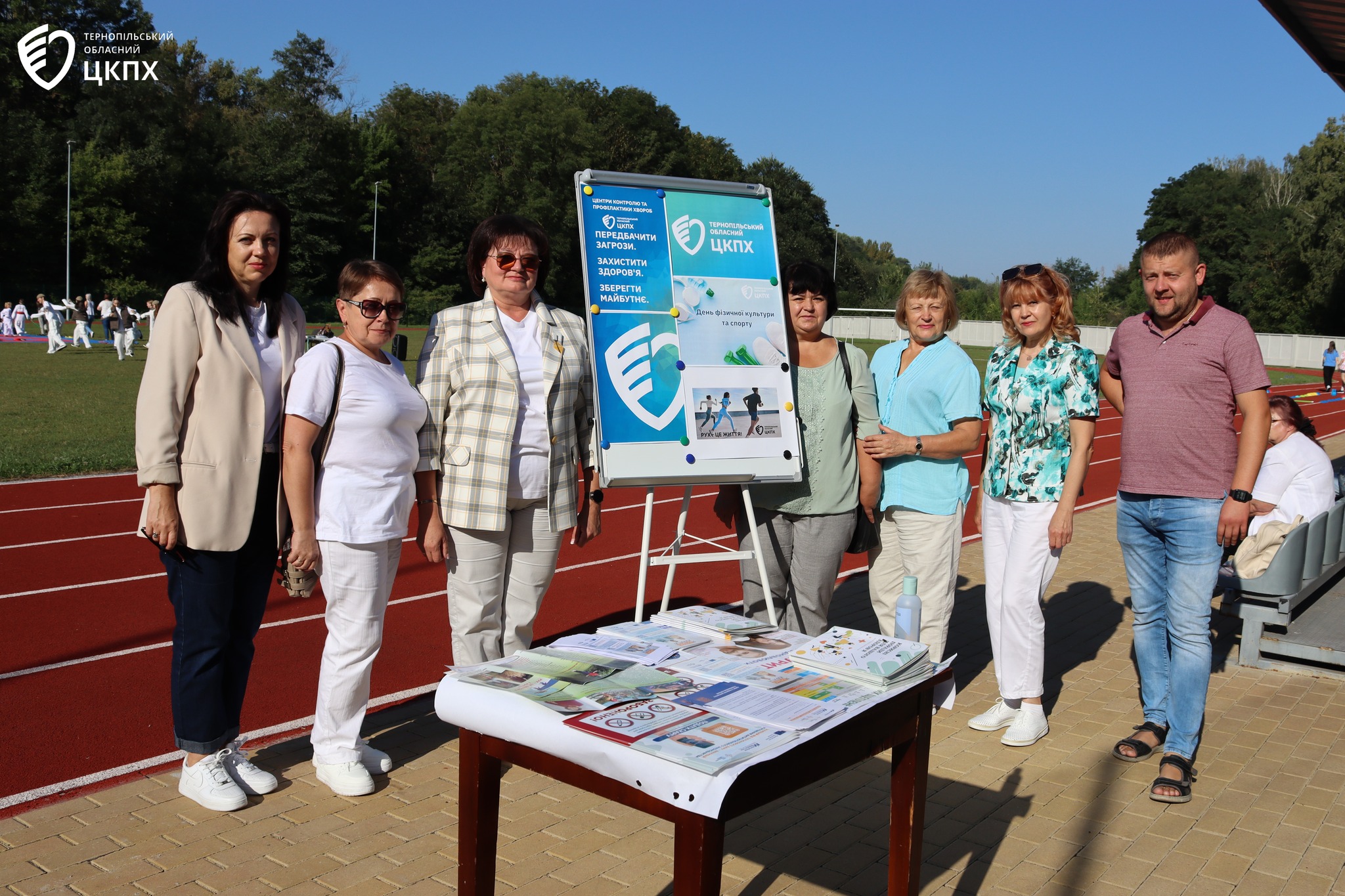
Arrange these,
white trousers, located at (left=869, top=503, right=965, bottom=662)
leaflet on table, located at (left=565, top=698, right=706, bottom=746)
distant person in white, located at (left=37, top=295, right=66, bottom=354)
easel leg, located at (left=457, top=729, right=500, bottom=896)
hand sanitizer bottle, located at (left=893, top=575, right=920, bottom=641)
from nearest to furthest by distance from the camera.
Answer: leaflet on table, located at (left=565, top=698, right=706, bottom=746) → easel leg, located at (left=457, top=729, right=500, bottom=896) → hand sanitizer bottle, located at (left=893, top=575, right=920, bottom=641) → white trousers, located at (left=869, top=503, right=965, bottom=662) → distant person in white, located at (left=37, top=295, right=66, bottom=354)

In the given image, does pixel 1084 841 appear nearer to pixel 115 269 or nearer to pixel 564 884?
pixel 564 884

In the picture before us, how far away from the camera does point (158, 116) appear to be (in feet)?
200

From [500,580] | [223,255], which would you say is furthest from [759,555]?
[223,255]

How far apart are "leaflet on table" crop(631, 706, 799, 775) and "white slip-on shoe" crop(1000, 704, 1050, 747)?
2830 mm

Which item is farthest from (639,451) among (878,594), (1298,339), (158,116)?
(158,116)

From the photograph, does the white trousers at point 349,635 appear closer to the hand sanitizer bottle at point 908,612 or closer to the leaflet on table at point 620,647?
the leaflet on table at point 620,647

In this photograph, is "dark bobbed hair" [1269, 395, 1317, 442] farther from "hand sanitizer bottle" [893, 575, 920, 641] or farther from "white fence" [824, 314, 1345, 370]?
"white fence" [824, 314, 1345, 370]

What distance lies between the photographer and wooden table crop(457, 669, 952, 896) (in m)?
2.19

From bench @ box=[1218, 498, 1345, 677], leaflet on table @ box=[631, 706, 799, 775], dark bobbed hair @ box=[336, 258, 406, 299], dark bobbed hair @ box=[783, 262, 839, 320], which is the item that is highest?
dark bobbed hair @ box=[783, 262, 839, 320]

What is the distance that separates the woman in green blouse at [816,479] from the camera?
471 cm

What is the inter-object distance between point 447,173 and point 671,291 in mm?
79285

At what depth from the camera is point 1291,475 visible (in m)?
6.77

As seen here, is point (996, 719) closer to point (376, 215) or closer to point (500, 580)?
point (500, 580)

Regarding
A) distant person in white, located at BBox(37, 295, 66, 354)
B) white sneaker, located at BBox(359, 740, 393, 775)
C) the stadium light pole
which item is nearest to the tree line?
the stadium light pole
